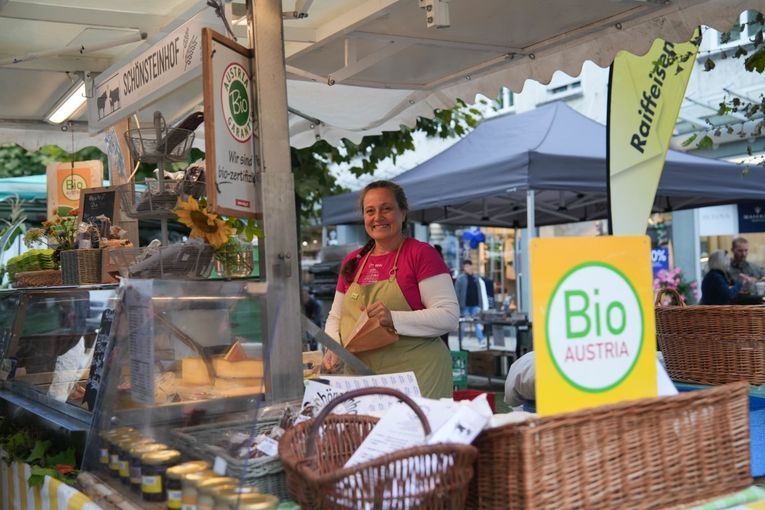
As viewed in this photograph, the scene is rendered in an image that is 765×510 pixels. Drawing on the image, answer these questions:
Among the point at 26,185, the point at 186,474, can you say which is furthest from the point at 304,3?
the point at 26,185

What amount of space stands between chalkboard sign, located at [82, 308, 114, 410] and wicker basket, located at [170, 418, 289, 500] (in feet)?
2.10

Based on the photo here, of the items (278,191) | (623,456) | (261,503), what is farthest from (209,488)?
(278,191)

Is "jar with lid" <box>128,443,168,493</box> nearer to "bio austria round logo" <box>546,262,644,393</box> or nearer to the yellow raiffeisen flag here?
"bio austria round logo" <box>546,262,644,393</box>

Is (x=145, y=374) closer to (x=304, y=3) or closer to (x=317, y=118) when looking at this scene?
(x=304, y=3)

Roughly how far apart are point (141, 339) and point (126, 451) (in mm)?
313

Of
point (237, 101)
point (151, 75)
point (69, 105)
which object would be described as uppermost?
point (69, 105)

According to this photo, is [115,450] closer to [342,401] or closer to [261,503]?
[261,503]

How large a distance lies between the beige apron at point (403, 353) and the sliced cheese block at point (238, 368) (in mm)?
1121

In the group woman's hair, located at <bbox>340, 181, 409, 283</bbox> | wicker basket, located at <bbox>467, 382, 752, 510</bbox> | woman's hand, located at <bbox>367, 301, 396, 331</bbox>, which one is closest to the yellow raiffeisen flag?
woman's hair, located at <bbox>340, 181, 409, 283</bbox>

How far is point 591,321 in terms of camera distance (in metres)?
1.81

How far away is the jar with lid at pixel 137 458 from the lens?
85.3 inches

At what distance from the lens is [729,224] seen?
13.1 meters

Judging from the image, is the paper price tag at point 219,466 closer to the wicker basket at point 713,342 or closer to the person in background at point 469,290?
the wicker basket at point 713,342

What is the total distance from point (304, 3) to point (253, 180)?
3.23ft
